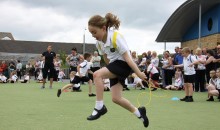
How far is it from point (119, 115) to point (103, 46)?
97.0 inches

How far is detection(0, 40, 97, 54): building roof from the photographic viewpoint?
78.9 meters

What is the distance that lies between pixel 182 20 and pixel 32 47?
5959cm

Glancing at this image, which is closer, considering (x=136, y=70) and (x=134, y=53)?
(x=136, y=70)

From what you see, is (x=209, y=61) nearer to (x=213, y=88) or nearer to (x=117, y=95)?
(x=213, y=88)

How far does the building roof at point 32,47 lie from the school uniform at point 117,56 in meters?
74.0

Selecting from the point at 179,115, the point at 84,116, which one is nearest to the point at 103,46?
the point at 84,116

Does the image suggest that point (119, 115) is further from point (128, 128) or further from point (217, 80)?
point (217, 80)

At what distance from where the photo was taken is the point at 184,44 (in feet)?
99.6

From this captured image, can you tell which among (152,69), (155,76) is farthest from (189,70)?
(155,76)

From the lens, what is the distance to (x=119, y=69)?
554 cm

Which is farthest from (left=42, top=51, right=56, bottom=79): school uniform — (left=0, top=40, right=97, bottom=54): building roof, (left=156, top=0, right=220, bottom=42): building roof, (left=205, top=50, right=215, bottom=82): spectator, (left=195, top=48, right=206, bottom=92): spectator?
(left=0, top=40, right=97, bottom=54): building roof

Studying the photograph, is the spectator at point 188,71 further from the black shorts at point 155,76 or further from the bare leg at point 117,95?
the bare leg at point 117,95

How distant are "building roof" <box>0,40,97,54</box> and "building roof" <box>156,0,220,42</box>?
165 ft

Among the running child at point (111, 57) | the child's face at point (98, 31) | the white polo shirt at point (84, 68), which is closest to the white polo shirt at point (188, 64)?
the white polo shirt at point (84, 68)
